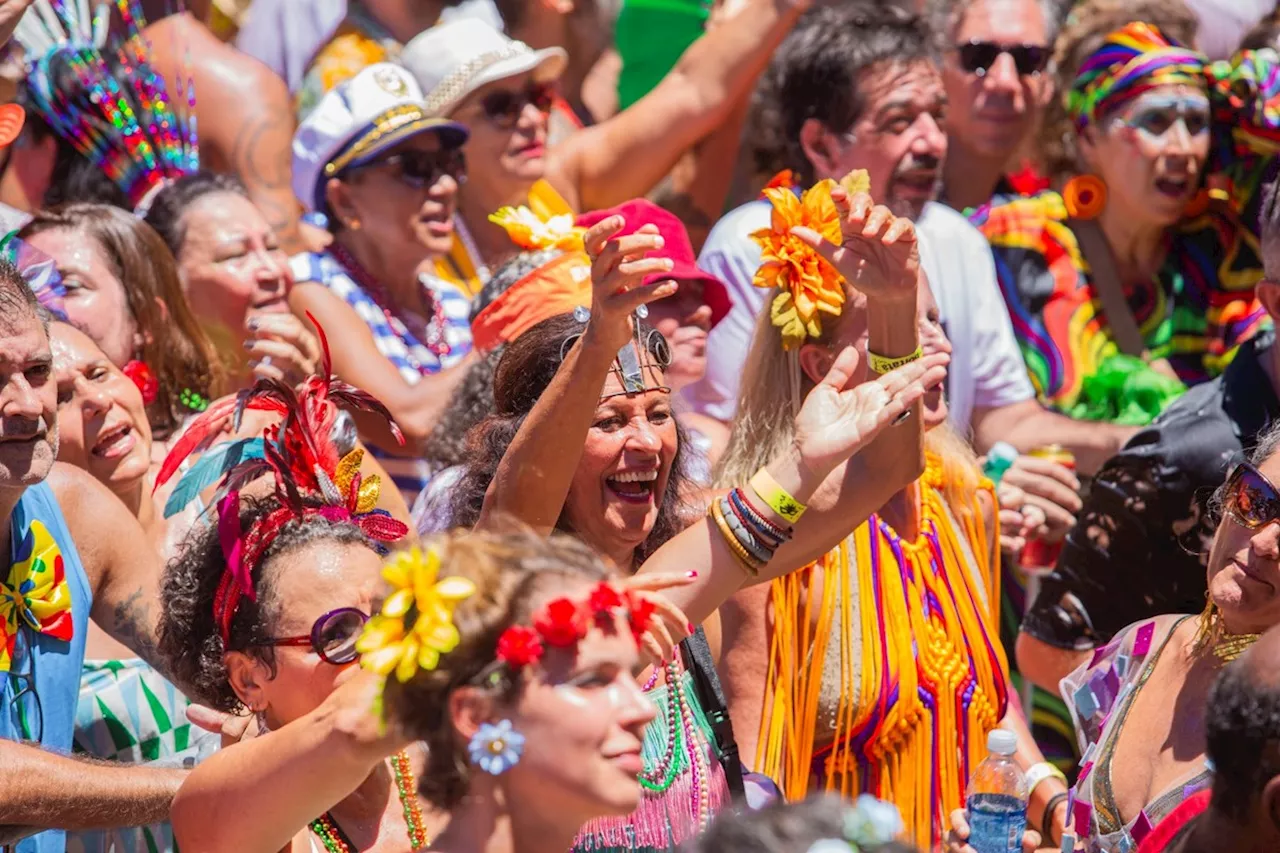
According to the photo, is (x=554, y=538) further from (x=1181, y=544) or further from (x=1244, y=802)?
(x=1181, y=544)

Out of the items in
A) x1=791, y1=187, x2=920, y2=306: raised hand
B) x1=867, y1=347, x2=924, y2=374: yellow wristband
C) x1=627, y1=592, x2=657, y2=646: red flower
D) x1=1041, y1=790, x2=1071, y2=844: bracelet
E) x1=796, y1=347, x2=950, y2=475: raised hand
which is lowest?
Answer: x1=1041, y1=790, x2=1071, y2=844: bracelet

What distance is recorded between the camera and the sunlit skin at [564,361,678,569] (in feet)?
10.9

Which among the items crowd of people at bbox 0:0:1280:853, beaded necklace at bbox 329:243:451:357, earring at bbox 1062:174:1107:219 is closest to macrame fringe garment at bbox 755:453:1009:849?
crowd of people at bbox 0:0:1280:853

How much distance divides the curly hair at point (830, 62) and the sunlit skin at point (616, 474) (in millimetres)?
2251

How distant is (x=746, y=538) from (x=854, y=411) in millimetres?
321

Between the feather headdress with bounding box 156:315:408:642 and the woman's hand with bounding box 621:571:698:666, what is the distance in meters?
0.74

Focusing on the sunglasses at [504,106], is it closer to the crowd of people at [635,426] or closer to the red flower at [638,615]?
the crowd of people at [635,426]

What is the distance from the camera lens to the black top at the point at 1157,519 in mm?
4066

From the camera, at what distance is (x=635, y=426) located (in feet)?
11.0

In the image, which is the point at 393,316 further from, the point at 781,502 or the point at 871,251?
the point at 781,502

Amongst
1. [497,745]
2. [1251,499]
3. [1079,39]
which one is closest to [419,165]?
[1079,39]

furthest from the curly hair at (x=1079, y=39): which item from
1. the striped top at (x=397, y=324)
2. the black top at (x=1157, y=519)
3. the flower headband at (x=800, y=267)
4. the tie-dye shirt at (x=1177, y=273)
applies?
the flower headband at (x=800, y=267)

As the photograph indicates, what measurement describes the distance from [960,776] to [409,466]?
1.84 meters

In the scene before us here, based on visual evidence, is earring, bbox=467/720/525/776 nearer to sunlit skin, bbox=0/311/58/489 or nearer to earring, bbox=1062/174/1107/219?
sunlit skin, bbox=0/311/58/489
